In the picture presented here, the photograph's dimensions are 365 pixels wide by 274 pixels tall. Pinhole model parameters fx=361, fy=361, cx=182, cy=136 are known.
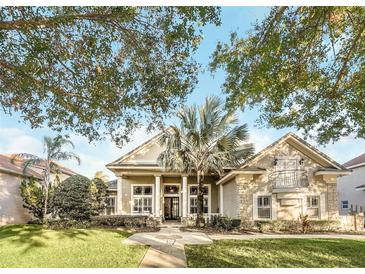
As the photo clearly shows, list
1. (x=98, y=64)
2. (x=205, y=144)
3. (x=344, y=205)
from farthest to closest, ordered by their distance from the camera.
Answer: (x=344, y=205) < (x=205, y=144) < (x=98, y=64)

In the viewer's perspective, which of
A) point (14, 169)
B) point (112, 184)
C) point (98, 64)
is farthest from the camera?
point (112, 184)

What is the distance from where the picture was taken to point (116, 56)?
232 inches

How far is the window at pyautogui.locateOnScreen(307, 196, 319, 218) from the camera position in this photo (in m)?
11.2

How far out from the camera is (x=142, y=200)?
13.6 m

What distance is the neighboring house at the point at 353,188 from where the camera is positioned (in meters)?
13.8

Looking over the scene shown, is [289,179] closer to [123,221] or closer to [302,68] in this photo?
[123,221]

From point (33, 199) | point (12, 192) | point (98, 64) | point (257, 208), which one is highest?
point (98, 64)

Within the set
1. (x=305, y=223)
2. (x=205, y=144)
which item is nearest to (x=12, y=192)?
(x=205, y=144)

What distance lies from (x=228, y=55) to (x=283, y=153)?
5.93 meters

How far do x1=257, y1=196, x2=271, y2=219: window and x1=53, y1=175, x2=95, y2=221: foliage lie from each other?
530 cm

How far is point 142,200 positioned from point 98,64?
848 centimetres

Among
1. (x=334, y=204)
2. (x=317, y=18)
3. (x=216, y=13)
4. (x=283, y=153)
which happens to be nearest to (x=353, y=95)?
(x=317, y=18)

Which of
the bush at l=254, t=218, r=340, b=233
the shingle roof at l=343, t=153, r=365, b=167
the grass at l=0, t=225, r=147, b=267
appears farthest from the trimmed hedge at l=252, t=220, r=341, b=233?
the grass at l=0, t=225, r=147, b=267

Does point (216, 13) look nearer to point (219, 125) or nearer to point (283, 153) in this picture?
point (219, 125)
